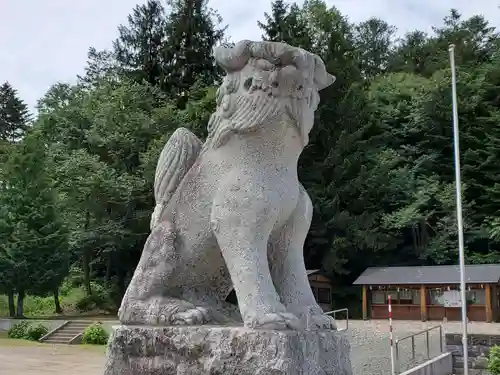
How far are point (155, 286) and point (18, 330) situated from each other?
1815 cm

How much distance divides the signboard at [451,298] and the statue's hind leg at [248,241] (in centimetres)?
1767

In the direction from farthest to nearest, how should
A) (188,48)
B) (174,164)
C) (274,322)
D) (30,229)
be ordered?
(188,48), (30,229), (174,164), (274,322)

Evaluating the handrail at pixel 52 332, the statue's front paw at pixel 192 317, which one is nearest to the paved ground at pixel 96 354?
the handrail at pixel 52 332

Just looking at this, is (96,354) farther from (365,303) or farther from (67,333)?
(365,303)

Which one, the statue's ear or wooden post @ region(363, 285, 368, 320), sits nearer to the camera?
the statue's ear

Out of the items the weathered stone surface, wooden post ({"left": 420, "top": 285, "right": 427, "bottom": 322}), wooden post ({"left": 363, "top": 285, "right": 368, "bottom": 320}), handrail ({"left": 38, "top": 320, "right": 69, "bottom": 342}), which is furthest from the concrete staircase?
wooden post ({"left": 420, "top": 285, "right": 427, "bottom": 322})

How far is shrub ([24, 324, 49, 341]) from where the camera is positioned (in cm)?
1881

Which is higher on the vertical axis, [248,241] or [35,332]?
[248,241]

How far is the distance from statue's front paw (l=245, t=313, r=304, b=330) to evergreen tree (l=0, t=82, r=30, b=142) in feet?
141

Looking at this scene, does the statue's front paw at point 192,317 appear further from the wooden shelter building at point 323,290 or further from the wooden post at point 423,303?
the wooden shelter building at point 323,290

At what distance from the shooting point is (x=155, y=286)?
311 cm

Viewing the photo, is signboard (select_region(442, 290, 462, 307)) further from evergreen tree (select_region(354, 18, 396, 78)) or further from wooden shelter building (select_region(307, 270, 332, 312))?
evergreen tree (select_region(354, 18, 396, 78))

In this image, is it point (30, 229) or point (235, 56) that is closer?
point (235, 56)

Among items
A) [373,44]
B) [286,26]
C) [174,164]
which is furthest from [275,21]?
[174,164]
